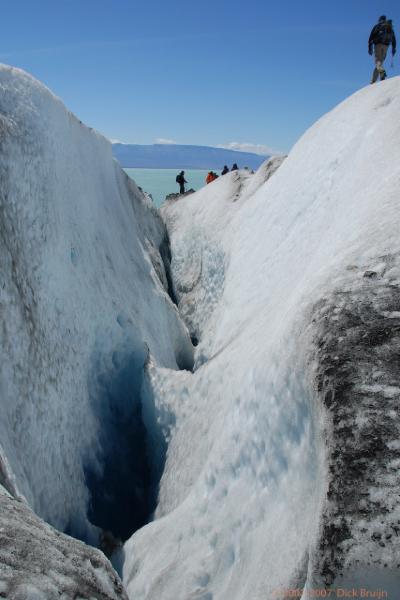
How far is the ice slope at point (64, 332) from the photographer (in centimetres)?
638

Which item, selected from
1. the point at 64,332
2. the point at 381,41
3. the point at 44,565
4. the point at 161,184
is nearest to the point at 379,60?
the point at 381,41

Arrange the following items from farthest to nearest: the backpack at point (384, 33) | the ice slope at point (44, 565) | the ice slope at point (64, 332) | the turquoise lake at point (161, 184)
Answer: the turquoise lake at point (161, 184), the backpack at point (384, 33), the ice slope at point (64, 332), the ice slope at point (44, 565)

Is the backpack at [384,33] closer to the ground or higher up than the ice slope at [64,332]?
higher up

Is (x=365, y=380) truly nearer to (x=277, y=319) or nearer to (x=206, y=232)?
(x=277, y=319)

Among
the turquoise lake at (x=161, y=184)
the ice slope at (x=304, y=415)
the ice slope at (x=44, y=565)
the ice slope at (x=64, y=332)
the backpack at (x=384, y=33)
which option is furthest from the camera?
the turquoise lake at (x=161, y=184)

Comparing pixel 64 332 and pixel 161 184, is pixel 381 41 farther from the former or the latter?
pixel 161 184

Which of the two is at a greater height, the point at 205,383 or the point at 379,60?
the point at 379,60

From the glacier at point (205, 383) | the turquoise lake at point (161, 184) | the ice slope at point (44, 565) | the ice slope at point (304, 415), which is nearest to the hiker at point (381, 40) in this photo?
the glacier at point (205, 383)

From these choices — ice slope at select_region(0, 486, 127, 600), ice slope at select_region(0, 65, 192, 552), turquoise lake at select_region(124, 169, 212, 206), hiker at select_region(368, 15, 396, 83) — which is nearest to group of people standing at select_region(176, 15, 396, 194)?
hiker at select_region(368, 15, 396, 83)

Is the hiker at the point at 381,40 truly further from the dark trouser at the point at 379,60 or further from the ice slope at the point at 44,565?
the ice slope at the point at 44,565

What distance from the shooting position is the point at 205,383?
7.57 metres

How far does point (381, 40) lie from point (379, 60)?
0.42 metres

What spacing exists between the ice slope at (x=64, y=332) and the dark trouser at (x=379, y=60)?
6716 millimetres

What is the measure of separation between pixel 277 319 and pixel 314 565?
3.44m
